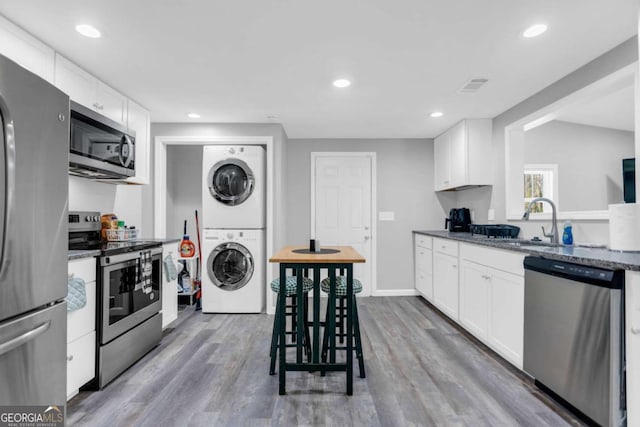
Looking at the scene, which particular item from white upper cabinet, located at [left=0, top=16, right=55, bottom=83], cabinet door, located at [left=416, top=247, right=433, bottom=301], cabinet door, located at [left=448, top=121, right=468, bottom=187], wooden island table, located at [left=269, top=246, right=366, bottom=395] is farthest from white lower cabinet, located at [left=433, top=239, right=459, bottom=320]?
white upper cabinet, located at [left=0, top=16, right=55, bottom=83]

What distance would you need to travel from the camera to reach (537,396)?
210 centimetres

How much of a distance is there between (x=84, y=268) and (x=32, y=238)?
46.2 inches

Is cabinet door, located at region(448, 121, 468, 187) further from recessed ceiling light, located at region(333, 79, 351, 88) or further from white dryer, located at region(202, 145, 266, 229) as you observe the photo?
white dryer, located at region(202, 145, 266, 229)

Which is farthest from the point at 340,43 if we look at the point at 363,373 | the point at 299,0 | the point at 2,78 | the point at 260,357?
the point at 260,357

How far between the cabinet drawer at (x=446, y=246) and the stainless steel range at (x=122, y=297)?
2.89 meters

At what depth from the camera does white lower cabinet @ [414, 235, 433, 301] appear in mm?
4176

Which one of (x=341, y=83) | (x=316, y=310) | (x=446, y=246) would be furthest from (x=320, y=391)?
(x=341, y=83)

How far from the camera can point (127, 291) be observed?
240cm

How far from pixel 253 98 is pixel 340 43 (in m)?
1.27

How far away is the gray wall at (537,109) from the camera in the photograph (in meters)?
2.24

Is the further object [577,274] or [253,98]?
[253,98]

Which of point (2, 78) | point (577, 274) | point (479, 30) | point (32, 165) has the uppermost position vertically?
point (479, 30)

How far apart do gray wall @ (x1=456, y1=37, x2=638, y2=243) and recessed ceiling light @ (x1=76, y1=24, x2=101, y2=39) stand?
3.38 metres

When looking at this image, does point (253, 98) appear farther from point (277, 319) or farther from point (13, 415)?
point (13, 415)
